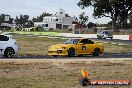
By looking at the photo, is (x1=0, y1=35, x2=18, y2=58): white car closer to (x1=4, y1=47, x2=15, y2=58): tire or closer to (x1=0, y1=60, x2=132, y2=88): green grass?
(x1=4, y1=47, x2=15, y2=58): tire

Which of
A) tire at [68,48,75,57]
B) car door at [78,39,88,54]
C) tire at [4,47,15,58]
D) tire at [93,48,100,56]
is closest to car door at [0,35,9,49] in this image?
tire at [4,47,15,58]

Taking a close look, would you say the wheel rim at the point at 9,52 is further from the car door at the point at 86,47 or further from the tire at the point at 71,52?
the car door at the point at 86,47

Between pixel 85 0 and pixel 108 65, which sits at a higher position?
pixel 85 0

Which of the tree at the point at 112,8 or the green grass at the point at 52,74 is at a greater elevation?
the tree at the point at 112,8

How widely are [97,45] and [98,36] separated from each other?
4713 centimetres

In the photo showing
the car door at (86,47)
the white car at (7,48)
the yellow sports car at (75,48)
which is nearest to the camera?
the white car at (7,48)

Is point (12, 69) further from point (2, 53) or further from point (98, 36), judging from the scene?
point (98, 36)

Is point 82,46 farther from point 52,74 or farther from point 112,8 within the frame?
point 112,8

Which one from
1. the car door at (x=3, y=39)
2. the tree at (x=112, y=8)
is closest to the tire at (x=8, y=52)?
the car door at (x=3, y=39)

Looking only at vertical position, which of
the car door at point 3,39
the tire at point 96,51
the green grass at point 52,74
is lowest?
the green grass at point 52,74

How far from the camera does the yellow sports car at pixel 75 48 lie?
84.7 ft

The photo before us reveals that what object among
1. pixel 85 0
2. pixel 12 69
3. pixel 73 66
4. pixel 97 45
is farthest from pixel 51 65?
pixel 85 0

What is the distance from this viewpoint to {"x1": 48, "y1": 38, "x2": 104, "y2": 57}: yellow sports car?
25817 millimetres

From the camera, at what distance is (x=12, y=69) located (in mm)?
16891
